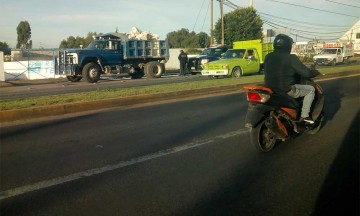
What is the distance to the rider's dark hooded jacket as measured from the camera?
5.82 metres

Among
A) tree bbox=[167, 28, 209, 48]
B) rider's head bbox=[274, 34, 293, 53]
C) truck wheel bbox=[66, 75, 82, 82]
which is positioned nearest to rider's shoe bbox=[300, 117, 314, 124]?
rider's head bbox=[274, 34, 293, 53]

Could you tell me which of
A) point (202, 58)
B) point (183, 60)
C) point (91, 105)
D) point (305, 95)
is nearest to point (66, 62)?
point (183, 60)

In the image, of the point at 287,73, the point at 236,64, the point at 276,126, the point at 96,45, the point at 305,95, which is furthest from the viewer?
the point at 96,45

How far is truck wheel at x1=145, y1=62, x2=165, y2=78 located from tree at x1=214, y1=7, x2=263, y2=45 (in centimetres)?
2613

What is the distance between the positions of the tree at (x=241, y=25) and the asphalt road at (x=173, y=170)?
4149cm

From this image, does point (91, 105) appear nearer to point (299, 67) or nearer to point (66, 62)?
point (299, 67)

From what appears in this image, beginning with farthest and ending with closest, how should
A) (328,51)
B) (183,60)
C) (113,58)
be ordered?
(328,51), (183,60), (113,58)

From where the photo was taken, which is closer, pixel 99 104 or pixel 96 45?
pixel 99 104

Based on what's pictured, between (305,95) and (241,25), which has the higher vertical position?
(241,25)

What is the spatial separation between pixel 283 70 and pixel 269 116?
769mm

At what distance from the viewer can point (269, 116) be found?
5.75 m

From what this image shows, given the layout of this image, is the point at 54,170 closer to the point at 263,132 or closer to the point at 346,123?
the point at 263,132

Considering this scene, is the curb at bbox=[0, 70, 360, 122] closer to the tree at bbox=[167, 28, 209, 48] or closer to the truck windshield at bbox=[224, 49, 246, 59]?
the truck windshield at bbox=[224, 49, 246, 59]

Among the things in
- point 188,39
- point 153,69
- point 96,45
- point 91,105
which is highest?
point 188,39
